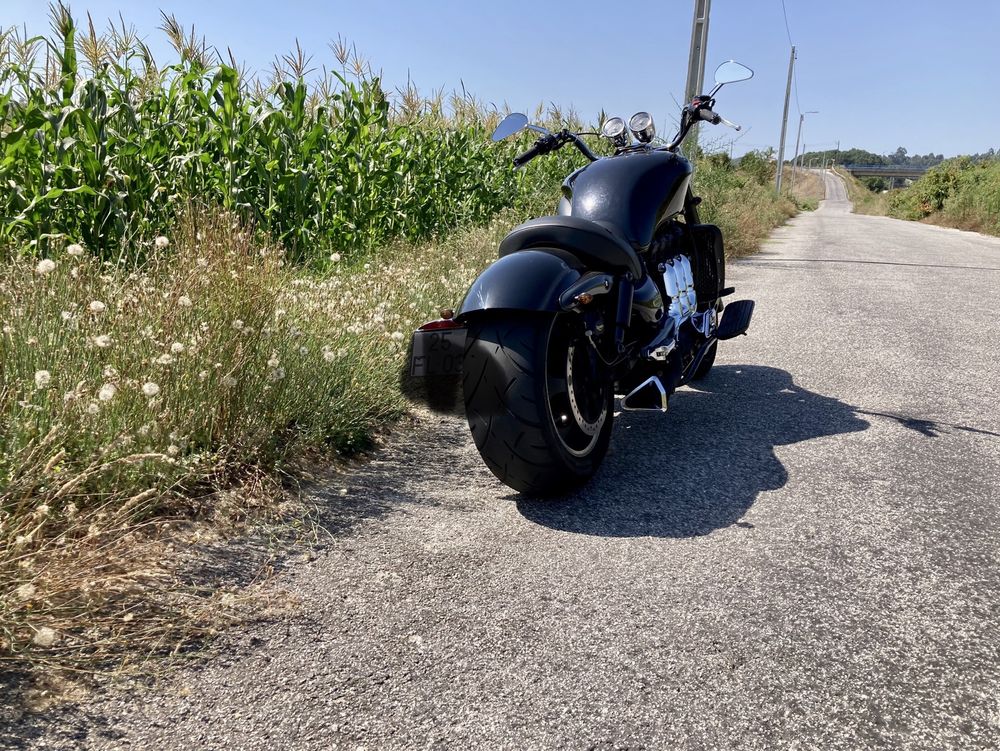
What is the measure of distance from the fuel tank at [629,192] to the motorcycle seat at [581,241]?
321mm

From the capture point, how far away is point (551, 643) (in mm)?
2229

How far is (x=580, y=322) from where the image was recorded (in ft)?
10.7

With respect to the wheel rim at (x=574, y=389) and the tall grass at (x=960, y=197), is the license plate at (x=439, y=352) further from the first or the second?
the tall grass at (x=960, y=197)

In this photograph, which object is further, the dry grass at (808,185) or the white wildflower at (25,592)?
the dry grass at (808,185)

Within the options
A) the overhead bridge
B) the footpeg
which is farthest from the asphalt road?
the overhead bridge

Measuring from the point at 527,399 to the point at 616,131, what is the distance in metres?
2.12

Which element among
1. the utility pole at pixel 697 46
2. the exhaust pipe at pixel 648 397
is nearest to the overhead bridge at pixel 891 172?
the utility pole at pixel 697 46

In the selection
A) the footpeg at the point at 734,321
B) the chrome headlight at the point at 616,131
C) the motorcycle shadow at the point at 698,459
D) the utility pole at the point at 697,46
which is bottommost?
the motorcycle shadow at the point at 698,459

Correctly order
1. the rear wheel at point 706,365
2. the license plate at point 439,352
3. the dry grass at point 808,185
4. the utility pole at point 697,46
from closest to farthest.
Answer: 1. the license plate at point 439,352
2. the rear wheel at point 706,365
3. the utility pole at point 697,46
4. the dry grass at point 808,185

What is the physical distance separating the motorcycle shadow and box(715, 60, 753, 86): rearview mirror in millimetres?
1783

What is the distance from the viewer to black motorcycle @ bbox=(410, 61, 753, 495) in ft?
9.77

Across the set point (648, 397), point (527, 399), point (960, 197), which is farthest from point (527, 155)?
point (960, 197)

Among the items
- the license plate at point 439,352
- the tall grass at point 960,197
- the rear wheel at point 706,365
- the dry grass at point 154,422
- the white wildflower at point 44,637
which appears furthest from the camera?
the tall grass at point 960,197

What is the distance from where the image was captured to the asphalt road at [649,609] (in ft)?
6.19
